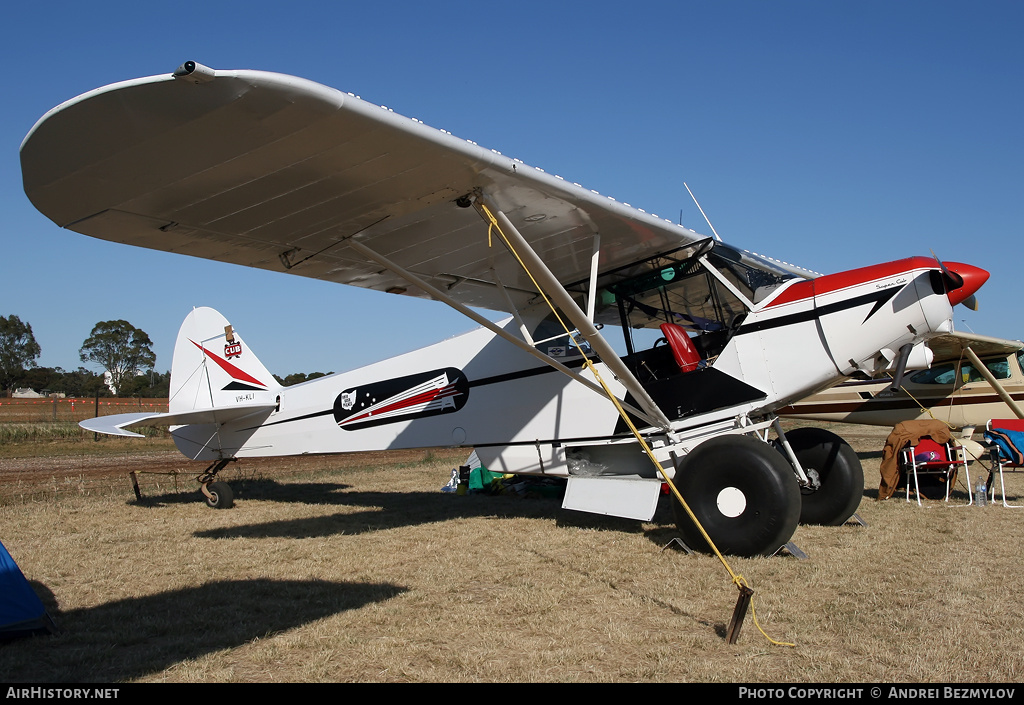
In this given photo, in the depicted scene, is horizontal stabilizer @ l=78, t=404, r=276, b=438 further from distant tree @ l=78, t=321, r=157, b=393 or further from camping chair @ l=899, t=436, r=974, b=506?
distant tree @ l=78, t=321, r=157, b=393

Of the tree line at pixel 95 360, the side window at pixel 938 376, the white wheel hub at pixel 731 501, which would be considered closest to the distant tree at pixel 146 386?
the tree line at pixel 95 360

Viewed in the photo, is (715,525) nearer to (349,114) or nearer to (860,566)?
(860,566)

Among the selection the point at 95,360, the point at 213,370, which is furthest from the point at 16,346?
the point at 213,370

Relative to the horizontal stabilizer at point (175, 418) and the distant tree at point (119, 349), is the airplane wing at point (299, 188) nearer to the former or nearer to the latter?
the horizontal stabilizer at point (175, 418)

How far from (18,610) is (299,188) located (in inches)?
115

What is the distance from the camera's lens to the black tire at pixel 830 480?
6.48 m

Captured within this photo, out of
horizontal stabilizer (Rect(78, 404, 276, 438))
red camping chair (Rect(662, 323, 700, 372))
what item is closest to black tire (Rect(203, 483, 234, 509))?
horizontal stabilizer (Rect(78, 404, 276, 438))

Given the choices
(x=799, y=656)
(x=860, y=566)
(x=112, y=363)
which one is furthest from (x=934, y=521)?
(x=112, y=363)

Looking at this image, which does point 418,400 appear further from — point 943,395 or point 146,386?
point 146,386

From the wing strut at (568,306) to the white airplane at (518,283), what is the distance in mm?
20

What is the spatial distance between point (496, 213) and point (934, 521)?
18.0ft

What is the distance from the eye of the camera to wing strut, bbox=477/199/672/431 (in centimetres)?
502

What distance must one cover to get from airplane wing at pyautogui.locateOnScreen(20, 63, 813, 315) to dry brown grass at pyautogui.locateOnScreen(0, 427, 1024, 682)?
245cm

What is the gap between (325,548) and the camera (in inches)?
236
